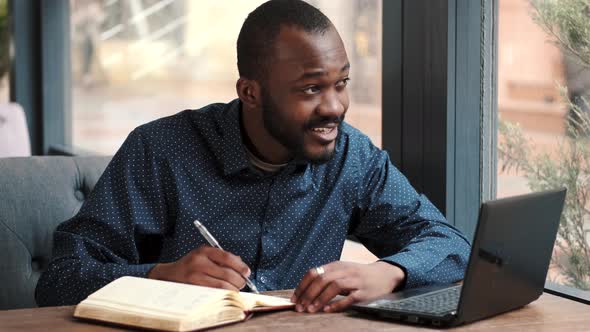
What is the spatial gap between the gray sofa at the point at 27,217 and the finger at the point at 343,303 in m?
0.91

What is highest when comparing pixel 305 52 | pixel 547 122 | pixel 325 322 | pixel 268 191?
pixel 305 52

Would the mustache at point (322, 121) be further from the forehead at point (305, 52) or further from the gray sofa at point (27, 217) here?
the gray sofa at point (27, 217)

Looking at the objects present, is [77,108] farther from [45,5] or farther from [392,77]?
[392,77]

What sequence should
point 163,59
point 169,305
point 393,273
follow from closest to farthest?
point 169,305 < point 393,273 < point 163,59

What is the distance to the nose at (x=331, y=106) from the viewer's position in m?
1.76

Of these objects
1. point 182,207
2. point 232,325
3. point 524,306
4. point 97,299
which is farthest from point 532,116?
point 97,299

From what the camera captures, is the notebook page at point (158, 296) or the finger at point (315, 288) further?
the finger at point (315, 288)

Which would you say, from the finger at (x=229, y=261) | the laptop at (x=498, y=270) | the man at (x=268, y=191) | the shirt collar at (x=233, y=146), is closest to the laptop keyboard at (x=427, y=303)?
the laptop at (x=498, y=270)

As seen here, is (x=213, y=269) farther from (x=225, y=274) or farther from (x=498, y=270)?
(x=498, y=270)

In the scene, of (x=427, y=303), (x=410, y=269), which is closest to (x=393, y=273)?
(x=410, y=269)

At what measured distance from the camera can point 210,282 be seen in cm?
155

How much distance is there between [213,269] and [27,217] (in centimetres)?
78

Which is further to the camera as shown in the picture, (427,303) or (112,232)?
(112,232)

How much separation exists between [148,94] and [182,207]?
1.78 metres
